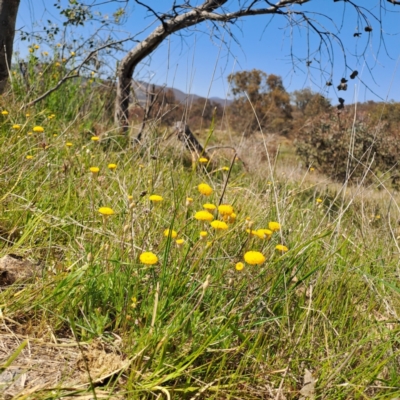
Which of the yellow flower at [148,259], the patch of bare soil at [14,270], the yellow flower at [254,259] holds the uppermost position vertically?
the yellow flower at [254,259]

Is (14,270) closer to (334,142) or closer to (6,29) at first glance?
(6,29)

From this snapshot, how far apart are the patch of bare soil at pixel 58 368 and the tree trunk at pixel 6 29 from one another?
2923 millimetres

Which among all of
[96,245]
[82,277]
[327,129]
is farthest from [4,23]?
[327,129]

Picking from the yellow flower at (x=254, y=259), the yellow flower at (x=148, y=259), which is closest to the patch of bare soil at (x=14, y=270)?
the yellow flower at (x=148, y=259)

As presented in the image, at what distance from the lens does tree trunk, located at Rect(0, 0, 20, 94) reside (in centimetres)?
320

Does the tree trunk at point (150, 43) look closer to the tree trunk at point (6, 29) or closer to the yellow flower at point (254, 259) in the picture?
the tree trunk at point (6, 29)

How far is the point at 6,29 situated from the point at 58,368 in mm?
3243

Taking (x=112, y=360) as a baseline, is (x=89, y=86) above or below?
above

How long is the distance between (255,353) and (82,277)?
626 millimetres

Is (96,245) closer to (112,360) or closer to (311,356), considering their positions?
(112,360)

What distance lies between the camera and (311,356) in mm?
1238

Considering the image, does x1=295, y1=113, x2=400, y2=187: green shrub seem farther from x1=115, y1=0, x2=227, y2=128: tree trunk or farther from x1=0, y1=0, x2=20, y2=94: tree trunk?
x1=0, y1=0, x2=20, y2=94: tree trunk

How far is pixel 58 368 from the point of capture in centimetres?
108

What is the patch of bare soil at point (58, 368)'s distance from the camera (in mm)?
955
